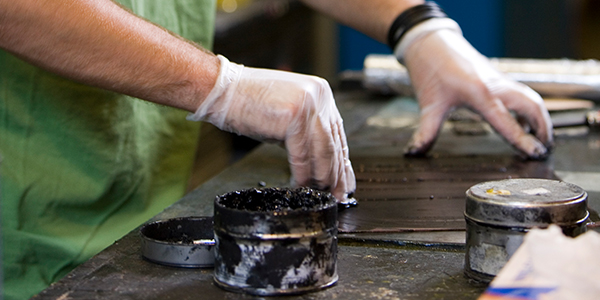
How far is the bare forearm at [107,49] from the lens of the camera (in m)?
0.94

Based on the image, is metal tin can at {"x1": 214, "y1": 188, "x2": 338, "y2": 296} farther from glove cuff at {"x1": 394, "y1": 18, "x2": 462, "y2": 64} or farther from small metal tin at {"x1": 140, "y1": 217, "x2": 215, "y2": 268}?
glove cuff at {"x1": 394, "y1": 18, "x2": 462, "y2": 64}

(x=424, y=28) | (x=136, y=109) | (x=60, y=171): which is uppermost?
(x=424, y=28)

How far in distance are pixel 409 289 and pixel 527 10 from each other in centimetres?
470

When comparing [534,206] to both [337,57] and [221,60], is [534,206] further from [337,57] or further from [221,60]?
[337,57]

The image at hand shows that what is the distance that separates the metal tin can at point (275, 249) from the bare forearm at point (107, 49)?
1.19 ft

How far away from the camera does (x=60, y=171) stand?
132cm

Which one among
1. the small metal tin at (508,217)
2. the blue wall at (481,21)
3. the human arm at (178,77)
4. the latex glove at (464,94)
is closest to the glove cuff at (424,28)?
the latex glove at (464,94)

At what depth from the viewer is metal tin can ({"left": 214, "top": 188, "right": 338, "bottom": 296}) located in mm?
708

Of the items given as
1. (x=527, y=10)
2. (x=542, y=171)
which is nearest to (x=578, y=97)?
(x=542, y=171)

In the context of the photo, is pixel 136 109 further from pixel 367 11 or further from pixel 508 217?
pixel 508 217

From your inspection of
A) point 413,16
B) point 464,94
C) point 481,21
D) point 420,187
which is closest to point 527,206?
point 420,187

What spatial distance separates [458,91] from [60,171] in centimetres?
104

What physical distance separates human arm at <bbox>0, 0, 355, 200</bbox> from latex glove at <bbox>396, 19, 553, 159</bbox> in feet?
1.80

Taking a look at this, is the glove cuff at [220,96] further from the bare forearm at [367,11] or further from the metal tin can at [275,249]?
the bare forearm at [367,11]
